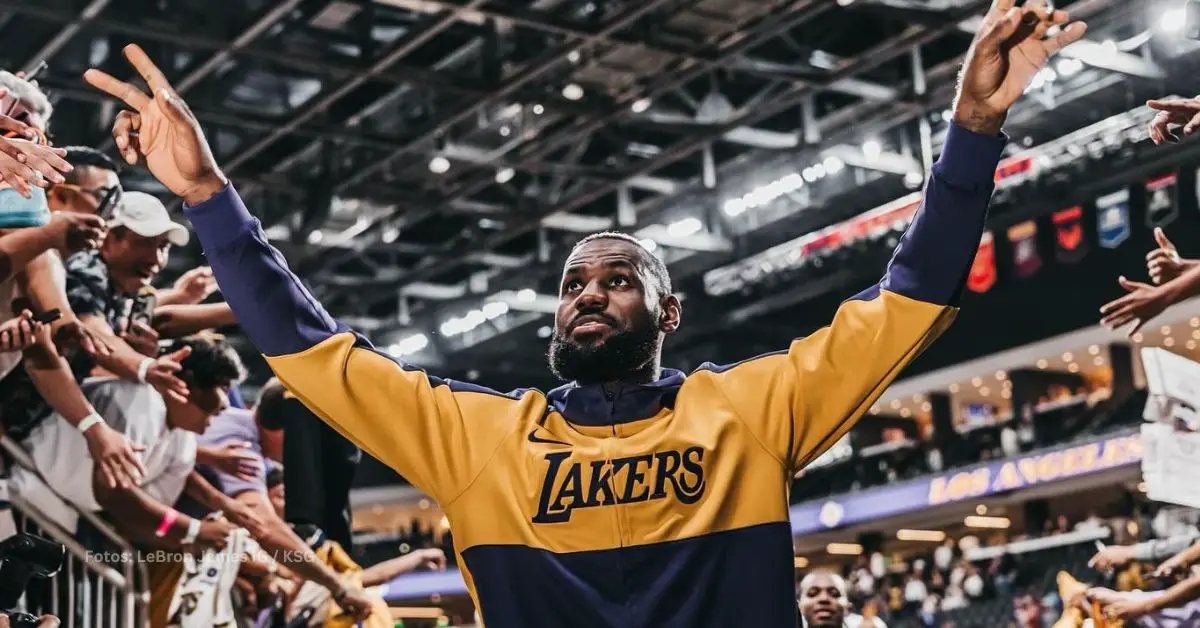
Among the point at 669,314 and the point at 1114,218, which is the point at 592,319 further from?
the point at 1114,218

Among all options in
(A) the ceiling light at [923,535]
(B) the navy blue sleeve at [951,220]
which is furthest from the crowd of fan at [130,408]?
(A) the ceiling light at [923,535]

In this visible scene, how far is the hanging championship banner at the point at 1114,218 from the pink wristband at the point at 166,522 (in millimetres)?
17189

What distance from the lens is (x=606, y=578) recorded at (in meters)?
2.24

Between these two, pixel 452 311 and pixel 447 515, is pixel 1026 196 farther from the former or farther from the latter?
pixel 447 515

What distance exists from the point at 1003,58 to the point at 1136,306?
1.96 metres

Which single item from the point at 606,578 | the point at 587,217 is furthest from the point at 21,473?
the point at 587,217

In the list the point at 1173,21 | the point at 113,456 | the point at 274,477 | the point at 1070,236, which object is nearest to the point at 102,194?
the point at 113,456

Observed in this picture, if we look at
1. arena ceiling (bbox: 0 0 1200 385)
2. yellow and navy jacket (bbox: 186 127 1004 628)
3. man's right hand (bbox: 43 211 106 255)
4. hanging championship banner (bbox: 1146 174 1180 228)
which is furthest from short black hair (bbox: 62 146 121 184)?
hanging championship banner (bbox: 1146 174 1180 228)

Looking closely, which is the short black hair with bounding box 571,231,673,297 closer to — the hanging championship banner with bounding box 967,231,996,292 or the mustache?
the mustache

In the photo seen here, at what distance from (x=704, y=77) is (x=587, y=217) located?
3.64 metres

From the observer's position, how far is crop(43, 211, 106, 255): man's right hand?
11.7 feet

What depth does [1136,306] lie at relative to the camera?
12.9 ft

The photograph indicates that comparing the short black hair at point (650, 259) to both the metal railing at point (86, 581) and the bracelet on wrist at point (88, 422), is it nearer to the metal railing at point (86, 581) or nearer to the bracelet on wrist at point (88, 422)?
the bracelet on wrist at point (88, 422)

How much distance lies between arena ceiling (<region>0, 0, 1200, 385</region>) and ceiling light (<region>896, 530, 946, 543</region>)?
8.94 metres
